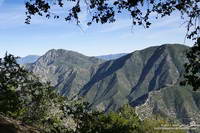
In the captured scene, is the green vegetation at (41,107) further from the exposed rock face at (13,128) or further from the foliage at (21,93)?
the exposed rock face at (13,128)

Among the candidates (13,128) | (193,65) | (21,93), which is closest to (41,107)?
(21,93)

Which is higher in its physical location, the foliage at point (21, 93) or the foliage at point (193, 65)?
the foliage at point (193, 65)

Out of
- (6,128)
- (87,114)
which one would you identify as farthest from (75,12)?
(87,114)

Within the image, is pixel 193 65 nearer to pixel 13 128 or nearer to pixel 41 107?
pixel 13 128

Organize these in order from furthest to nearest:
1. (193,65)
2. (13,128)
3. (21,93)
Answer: (21,93) < (13,128) < (193,65)

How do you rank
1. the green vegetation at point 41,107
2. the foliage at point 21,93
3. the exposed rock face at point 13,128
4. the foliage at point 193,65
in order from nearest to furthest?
the foliage at point 193,65, the exposed rock face at point 13,128, the green vegetation at point 41,107, the foliage at point 21,93

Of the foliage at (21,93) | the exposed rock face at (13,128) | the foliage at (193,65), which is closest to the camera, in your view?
the foliage at (193,65)

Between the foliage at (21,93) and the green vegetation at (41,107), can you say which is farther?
the foliage at (21,93)

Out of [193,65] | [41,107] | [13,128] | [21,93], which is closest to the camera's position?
[193,65]

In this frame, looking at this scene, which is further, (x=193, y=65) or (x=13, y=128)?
(x=13, y=128)

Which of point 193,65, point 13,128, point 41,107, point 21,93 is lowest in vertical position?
point 41,107

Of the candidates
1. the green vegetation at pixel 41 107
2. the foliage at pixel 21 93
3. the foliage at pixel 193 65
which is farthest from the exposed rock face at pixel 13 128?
the foliage at pixel 21 93

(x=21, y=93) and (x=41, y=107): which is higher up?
(x=21, y=93)

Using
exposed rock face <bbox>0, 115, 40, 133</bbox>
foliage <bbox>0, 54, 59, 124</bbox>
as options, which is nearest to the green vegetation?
foliage <bbox>0, 54, 59, 124</bbox>
